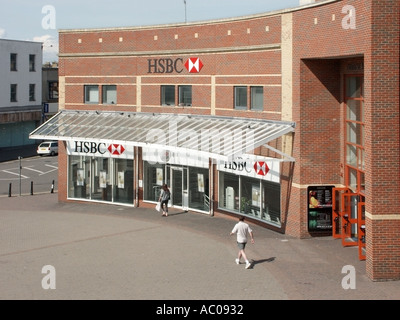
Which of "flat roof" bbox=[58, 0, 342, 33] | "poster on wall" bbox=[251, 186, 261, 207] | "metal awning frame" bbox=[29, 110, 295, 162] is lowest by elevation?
"poster on wall" bbox=[251, 186, 261, 207]

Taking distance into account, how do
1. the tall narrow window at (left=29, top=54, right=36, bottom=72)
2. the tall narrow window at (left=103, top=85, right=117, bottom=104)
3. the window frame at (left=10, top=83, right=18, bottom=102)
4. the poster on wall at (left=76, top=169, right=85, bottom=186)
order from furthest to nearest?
the tall narrow window at (left=29, top=54, right=36, bottom=72) → the window frame at (left=10, top=83, right=18, bottom=102) → the poster on wall at (left=76, top=169, right=85, bottom=186) → the tall narrow window at (left=103, top=85, right=117, bottom=104)

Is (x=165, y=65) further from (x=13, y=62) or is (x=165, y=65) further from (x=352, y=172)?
(x=13, y=62)

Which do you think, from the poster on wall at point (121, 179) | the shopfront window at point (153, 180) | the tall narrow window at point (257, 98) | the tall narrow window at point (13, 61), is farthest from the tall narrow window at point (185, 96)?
the tall narrow window at point (13, 61)

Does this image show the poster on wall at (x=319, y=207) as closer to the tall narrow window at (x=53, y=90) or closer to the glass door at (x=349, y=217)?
the glass door at (x=349, y=217)

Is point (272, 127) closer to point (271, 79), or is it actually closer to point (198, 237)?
point (271, 79)

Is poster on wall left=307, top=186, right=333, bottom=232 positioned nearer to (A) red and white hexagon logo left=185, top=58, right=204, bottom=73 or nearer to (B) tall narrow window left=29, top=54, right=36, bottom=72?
(A) red and white hexagon logo left=185, top=58, right=204, bottom=73

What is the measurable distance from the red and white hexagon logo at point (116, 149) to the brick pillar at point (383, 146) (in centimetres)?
1707

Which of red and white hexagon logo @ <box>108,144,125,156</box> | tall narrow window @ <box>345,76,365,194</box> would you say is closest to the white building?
red and white hexagon logo @ <box>108,144,125,156</box>

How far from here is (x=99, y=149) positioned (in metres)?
35.2

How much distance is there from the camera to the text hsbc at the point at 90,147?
35094mm

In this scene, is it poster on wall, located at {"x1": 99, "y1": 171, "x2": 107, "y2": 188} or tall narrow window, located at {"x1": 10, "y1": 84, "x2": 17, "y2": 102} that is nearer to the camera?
poster on wall, located at {"x1": 99, "y1": 171, "x2": 107, "y2": 188}

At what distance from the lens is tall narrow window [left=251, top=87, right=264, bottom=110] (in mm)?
28609

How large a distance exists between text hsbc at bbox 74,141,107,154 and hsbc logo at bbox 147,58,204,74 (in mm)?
4663
